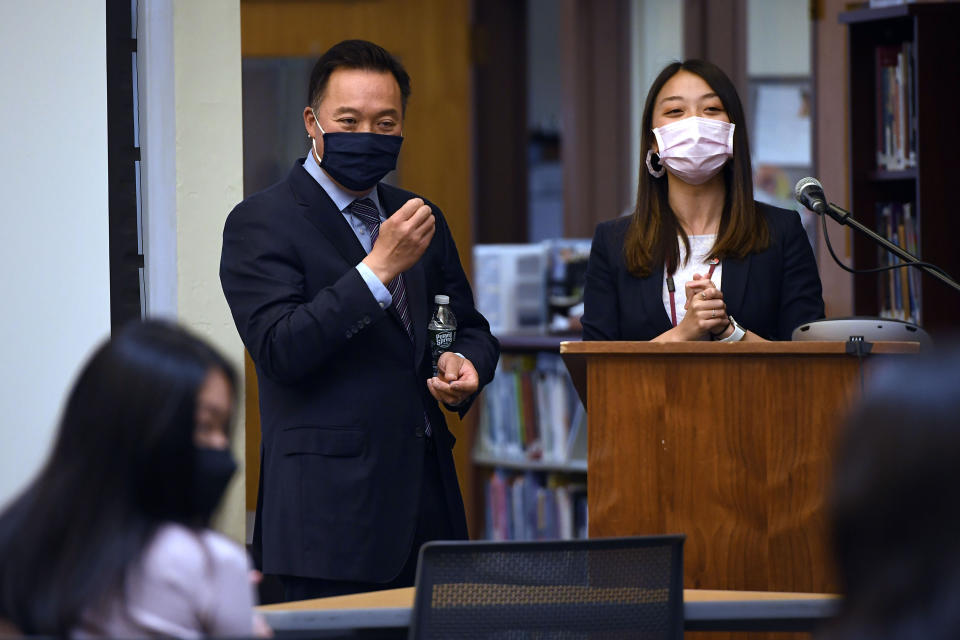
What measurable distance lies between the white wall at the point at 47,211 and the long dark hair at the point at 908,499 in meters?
2.07

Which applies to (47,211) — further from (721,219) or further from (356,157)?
(721,219)

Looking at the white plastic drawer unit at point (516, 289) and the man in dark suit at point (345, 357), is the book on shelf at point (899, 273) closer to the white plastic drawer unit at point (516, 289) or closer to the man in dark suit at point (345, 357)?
the white plastic drawer unit at point (516, 289)

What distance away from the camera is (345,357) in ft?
7.56

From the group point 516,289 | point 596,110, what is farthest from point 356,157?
point 596,110

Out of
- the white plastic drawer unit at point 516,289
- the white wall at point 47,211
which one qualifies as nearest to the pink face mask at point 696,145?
the white wall at point 47,211

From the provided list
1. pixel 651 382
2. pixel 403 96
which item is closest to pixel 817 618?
pixel 651 382

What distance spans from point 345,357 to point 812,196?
87cm

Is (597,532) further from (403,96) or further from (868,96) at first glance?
(868,96)

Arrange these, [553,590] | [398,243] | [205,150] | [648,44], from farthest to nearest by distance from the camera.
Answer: [648,44]
[205,150]
[398,243]
[553,590]

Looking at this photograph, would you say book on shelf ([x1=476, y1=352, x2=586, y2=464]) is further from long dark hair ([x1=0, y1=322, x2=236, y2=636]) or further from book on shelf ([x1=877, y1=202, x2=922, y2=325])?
long dark hair ([x1=0, y1=322, x2=236, y2=636])

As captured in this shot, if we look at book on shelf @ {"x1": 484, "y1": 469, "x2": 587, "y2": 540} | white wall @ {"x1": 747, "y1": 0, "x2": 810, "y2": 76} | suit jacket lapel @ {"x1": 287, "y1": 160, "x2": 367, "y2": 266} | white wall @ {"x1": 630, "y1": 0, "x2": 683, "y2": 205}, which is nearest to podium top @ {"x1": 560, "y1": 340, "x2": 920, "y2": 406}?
suit jacket lapel @ {"x1": 287, "y1": 160, "x2": 367, "y2": 266}

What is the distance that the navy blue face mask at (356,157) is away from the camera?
2.35 metres

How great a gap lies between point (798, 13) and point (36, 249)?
3557 mm

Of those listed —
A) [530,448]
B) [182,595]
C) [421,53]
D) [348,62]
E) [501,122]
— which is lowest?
[530,448]
